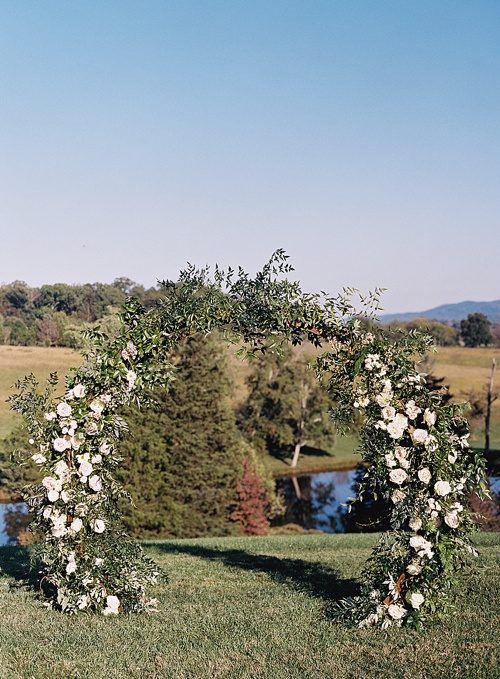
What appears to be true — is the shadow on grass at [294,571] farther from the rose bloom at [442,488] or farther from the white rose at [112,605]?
the white rose at [112,605]

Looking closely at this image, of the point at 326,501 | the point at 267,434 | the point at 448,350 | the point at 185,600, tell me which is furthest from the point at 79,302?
the point at 448,350

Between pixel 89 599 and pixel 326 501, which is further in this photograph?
pixel 326 501

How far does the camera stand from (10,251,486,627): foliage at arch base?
693 centimetres

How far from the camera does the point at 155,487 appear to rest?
28.2 m

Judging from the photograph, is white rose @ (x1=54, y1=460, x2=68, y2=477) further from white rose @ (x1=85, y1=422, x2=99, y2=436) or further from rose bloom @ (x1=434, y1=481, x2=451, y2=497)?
rose bloom @ (x1=434, y1=481, x2=451, y2=497)

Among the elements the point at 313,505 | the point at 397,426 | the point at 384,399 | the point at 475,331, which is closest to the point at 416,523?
the point at 397,426

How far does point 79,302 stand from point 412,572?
147 ft

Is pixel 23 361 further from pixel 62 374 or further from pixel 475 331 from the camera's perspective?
pixel 475 331

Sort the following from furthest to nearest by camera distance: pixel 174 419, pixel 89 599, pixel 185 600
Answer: pixel 174 419
pixel 185 600
pixel 89 599

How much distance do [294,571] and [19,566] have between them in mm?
4473

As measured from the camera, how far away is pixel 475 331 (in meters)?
99.3

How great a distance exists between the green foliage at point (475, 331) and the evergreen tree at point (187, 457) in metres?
75.0

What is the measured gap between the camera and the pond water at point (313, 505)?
32.5m

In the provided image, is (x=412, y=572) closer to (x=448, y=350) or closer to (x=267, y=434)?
(x=267, y=434)
